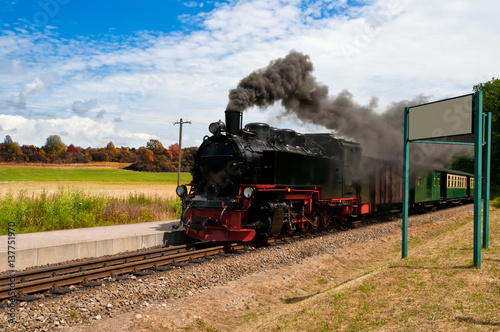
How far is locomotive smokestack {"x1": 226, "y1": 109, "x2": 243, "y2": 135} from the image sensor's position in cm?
986

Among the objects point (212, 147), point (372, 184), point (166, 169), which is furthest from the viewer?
point (166, 169)

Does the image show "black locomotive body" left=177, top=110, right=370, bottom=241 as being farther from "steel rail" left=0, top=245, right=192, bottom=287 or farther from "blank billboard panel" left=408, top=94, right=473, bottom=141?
"blank billboard panel" left=408, top=94, right=473, bottom=141

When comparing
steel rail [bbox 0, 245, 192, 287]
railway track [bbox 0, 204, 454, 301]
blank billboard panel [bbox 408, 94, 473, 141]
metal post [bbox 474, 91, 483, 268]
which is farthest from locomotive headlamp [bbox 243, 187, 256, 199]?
metal post [bbox 474, 91, 483, 268]

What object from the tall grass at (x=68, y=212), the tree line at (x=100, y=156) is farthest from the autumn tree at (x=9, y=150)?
the tall grass at (x=68, y=212)

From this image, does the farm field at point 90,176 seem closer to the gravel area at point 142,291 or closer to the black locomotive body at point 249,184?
the black locomotive body at point 249,184

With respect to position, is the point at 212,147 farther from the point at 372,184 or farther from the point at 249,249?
the point at 372,184

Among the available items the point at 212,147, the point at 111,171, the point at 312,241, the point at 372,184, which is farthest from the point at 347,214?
the point at 111,171

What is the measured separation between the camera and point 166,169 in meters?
54.7

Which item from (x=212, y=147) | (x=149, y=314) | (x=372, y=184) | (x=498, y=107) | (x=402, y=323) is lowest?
(x=149, y=314)

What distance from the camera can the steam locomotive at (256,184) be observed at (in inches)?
358

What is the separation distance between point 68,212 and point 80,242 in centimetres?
397

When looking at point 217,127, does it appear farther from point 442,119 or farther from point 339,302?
point 339,302

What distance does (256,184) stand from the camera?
9.42 m

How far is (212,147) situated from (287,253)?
3.26m
